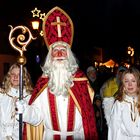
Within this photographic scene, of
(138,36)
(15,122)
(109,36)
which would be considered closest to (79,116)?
(15,122)

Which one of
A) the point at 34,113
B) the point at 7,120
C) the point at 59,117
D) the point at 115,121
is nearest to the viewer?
the point at 34,113

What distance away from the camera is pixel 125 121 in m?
8.59

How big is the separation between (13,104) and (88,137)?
136cm

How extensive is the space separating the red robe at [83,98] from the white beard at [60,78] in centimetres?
10

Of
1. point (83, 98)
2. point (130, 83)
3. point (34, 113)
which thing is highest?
point (130, 83)

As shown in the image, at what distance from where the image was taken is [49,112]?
8.58m

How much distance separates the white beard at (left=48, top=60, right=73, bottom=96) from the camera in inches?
340

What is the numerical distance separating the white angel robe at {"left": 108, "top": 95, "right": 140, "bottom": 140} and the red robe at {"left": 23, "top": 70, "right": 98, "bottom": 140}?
32 centimetres

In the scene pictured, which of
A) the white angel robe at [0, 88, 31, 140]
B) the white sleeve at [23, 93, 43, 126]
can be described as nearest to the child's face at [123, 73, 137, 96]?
the white sleeve at [23, 93, 43, 126]

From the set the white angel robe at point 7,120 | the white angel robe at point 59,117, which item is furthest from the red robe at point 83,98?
the white angel robe at point 7,120

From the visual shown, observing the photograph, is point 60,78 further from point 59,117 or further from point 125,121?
point 125,121

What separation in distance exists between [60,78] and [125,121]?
46.5 inches

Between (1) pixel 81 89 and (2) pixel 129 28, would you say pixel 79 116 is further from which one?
(2) pixel 129 28

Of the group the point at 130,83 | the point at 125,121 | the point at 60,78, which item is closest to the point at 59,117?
the point at 60,78
